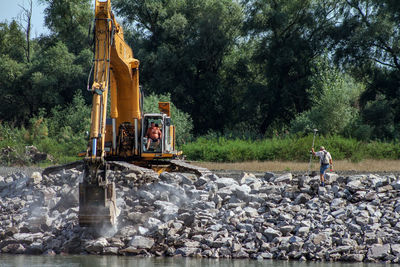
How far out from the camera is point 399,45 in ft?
141

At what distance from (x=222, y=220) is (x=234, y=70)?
122 feet

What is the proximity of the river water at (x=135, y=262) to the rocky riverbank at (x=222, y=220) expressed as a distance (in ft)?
1.01

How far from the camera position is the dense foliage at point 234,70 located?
42531 millimetres

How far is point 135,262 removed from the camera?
43.2 feet

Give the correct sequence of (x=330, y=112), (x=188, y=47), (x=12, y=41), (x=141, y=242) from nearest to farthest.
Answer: (x=141, y=242), (x=330, y=112), (x=188, y=47), (x=12, y=41)

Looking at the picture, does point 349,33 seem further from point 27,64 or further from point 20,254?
point 20,254

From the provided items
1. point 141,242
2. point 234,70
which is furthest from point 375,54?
point 141,242

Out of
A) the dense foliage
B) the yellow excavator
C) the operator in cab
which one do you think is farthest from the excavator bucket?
the dense foliage

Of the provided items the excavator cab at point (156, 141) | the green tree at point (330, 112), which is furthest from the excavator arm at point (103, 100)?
the green tree at point (330, 112)

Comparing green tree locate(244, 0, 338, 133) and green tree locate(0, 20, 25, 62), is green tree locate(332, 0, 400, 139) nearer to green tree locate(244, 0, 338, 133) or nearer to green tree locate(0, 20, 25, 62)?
green tree locate(244, 0, 338, 133)

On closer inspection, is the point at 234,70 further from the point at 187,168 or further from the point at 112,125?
the point at 112,125

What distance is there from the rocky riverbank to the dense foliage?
75.5ft

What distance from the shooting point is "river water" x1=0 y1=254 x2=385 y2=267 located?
12852 mm

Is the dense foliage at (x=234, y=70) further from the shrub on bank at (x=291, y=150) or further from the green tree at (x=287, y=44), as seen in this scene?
the shrub on bank at (x=291, y=150)
